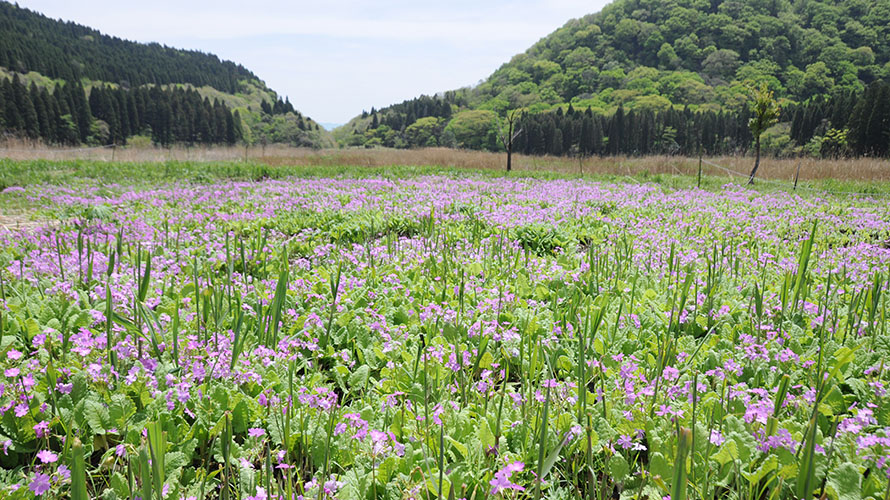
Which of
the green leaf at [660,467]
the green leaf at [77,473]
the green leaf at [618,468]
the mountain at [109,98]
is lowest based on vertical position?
the green leaf at [618,468]

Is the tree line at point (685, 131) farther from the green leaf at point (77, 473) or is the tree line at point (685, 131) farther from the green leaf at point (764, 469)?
the green leaf at point (77, 473)

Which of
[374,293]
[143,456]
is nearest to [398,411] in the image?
[143,456]

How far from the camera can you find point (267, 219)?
716 cm

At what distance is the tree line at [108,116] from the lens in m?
62.3

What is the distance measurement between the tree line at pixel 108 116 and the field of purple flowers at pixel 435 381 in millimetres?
77277

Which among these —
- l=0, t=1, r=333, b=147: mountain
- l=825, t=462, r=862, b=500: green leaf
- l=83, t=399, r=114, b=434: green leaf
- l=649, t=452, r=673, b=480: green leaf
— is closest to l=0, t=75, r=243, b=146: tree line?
l=0, t=1, r=333, b=147: mountain

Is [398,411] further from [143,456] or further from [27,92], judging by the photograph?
[27,92]

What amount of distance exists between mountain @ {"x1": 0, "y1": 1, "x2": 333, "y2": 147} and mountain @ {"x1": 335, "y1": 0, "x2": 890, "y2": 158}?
37.1 meters

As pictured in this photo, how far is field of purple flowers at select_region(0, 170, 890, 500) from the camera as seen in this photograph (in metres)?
1.60

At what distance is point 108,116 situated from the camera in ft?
256

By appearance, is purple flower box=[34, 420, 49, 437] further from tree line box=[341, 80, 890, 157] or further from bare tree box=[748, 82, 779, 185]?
tree line box=[341, 80, 890, 157]

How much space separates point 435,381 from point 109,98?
98.4 meters

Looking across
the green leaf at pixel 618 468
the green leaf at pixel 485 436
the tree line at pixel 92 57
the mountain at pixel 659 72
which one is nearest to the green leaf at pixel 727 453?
the green leaf at pixel 618 468

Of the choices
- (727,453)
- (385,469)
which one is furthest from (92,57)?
(727,453)
